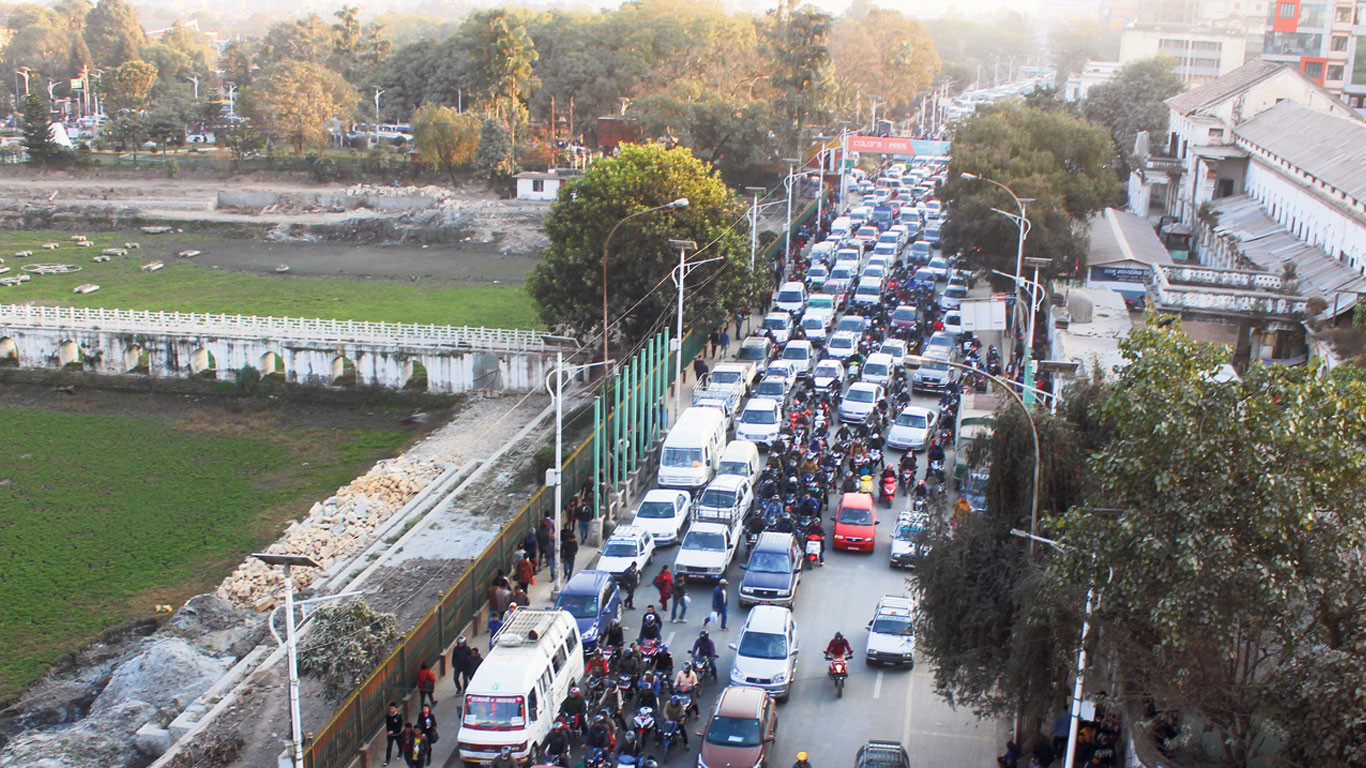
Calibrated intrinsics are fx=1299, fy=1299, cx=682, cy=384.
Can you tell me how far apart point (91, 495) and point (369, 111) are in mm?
83575

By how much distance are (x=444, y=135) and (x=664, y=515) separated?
71678 mm

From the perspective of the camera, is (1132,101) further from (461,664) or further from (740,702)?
(740,702)

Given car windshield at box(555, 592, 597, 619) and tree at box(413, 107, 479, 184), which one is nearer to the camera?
car windshield at box(555, 592, 597, 619)

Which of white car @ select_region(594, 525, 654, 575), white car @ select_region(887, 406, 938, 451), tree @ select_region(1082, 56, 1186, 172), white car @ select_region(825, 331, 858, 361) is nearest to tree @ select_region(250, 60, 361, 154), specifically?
tree @ select_region(1082, 56, 1186, 172)

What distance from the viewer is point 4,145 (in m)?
110

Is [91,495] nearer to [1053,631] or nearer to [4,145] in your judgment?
[1053,631]

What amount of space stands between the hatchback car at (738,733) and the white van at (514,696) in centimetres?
258

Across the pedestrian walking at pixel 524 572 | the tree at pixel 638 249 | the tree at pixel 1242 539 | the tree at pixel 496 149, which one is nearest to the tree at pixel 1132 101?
the tree at pixel 496 149

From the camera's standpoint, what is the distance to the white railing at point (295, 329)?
156ft

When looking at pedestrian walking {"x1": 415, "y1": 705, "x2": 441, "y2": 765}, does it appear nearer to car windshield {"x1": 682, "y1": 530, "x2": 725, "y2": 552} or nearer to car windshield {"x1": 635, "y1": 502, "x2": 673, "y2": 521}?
car windshield {"x1": 682, "y1": 530, "x2": 725, "y2": 552}

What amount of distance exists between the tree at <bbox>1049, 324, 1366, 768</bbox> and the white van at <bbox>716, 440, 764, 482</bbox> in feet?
55.2

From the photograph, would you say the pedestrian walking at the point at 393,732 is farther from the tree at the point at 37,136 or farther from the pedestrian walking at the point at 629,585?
the tree at the point at 37,136

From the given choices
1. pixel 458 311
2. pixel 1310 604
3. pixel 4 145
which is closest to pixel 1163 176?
pixel 458 311

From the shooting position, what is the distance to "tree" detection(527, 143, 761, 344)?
43844mm
